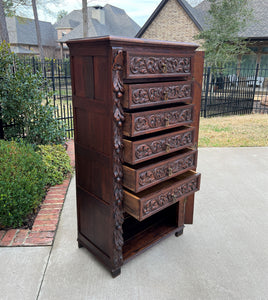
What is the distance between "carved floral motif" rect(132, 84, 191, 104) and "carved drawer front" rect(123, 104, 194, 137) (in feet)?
0.28

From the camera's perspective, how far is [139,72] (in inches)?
Answer: 69.2

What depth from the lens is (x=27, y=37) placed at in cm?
3362

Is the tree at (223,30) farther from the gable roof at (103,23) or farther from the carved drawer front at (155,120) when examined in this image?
the gable roof at (103,23)

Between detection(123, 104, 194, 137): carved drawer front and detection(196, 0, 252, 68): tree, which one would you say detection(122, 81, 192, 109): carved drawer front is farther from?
detection(196, 0, 252, 68): tree

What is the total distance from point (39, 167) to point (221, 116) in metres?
8.79

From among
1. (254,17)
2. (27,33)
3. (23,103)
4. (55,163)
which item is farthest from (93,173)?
(27,33)

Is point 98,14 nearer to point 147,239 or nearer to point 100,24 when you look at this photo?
point 100,24

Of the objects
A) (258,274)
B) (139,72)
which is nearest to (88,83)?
(139,72)

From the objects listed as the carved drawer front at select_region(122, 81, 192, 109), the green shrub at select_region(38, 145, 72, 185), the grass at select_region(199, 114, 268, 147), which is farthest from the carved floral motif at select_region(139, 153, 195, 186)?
the grass at select_region(199, 114, 268, 147)

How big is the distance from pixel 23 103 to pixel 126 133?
9.60 feet

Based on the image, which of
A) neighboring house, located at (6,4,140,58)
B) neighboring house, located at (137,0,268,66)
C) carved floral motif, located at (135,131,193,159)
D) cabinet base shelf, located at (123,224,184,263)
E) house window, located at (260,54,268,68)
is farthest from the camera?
neighboring house, located at (6,4,140,58)

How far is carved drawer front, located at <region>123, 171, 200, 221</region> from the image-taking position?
1.95 metres

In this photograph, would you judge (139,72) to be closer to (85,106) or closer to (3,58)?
(85,106)

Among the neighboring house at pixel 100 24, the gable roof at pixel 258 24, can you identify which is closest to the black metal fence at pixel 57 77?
the gable roof at pixel 258 24
